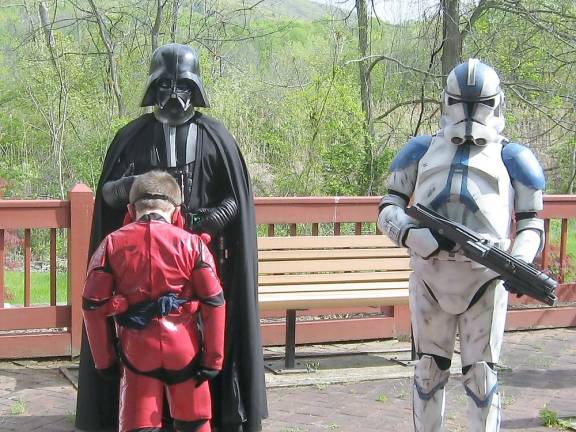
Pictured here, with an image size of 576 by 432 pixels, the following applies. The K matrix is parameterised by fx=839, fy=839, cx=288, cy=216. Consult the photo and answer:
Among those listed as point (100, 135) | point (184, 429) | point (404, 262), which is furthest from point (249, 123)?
point (184, 429)

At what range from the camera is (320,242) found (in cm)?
660

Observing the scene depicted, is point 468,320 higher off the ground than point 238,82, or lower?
lower

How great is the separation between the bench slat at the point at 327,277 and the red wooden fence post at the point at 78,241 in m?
1.33

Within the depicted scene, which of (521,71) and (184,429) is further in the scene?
(521,71)

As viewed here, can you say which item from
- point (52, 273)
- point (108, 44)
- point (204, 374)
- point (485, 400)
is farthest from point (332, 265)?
point (108, 44)

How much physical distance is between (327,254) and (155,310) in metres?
3.45

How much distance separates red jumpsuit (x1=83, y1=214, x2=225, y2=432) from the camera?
3.24m

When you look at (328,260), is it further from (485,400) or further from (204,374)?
(204,374)

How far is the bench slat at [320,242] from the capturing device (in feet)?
21.2

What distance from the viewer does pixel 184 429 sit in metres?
3.43

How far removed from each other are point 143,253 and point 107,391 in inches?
69.7

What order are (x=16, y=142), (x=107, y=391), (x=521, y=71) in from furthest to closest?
(x=16, y=142) → (x=521, y=71) → (x=107, y=391)

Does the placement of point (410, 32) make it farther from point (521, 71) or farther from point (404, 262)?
point (404, 262)

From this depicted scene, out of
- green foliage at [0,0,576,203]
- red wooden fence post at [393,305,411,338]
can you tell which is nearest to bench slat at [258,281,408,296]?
A: red wooden fence post at [393,305,411,338]
